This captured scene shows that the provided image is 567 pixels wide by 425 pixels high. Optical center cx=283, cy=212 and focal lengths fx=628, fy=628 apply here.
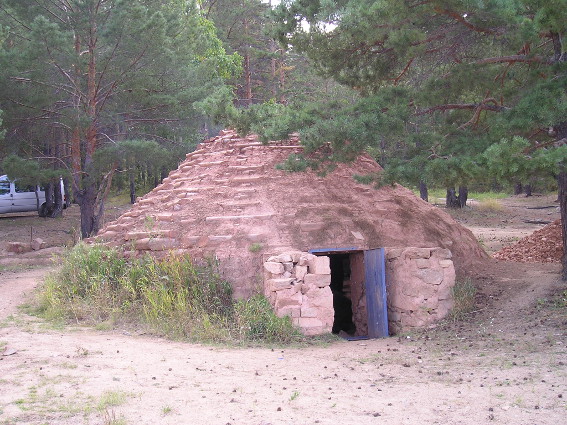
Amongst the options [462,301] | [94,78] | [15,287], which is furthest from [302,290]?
[94,78]

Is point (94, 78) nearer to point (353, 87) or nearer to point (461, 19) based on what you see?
point (353, 87)

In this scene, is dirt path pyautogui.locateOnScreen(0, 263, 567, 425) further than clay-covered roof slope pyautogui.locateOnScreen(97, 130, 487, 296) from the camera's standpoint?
No

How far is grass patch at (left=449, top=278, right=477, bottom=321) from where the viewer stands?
28.2 feet

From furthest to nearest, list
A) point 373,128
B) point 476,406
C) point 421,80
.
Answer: point 421,80
point 373,128
point 476,406

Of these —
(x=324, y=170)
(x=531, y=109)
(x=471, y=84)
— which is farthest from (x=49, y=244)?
(x=531, y=109)

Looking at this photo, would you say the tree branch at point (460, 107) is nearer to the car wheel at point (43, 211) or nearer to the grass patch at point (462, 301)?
the grass patch at point (462, 301)

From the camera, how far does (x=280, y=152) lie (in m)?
10.4

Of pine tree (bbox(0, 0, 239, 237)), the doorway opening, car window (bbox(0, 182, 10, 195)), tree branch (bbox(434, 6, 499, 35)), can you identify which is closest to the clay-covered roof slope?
the doorway opening

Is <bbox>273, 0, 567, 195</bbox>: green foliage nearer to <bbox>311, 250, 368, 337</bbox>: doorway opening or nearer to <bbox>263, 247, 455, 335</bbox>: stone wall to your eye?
<bbox>263, 247, 455, 335</bbox>: stone wall

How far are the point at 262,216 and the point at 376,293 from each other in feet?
6.56

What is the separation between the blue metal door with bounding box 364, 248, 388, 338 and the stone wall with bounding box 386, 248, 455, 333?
215mm

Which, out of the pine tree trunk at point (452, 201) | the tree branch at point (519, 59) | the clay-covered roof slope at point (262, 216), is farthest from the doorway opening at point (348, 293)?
the pine tree trunk at point (452, 201)

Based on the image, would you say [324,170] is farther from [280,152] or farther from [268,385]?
[268,385]

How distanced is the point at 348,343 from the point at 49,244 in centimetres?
1255
